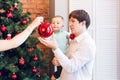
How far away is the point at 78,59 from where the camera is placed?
205 centimetres

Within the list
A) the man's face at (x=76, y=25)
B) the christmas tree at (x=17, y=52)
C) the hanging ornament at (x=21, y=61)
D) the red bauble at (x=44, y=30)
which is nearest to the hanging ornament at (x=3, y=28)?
the christmas tree at (x=17, y=52)

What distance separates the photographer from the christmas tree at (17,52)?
2.88 meters

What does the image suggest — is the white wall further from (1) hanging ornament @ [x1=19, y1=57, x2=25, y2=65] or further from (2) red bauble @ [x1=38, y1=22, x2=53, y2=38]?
(2) red bauble @ [x1=38, y1=22, x2=53, y2=38]

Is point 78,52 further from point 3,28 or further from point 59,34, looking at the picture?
point 59,34

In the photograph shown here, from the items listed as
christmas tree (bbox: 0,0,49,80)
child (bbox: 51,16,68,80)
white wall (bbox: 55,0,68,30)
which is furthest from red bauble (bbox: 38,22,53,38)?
white wall (bbox: 55,0,68,30)

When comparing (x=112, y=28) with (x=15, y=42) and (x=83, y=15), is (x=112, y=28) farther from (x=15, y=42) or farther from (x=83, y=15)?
(x=15, y=42)

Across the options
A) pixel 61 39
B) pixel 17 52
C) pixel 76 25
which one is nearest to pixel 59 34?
pixel 61 39

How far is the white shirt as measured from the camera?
6.70 ft

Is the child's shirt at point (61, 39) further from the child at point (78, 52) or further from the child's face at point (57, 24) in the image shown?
the child at point (78, 52)

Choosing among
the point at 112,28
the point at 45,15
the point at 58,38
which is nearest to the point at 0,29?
the point at 58,38

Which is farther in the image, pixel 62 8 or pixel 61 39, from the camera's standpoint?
pixel 62 8

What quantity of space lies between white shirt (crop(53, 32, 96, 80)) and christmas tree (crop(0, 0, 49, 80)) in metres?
0.90

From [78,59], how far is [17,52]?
1116 mm

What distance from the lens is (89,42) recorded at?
209cm
